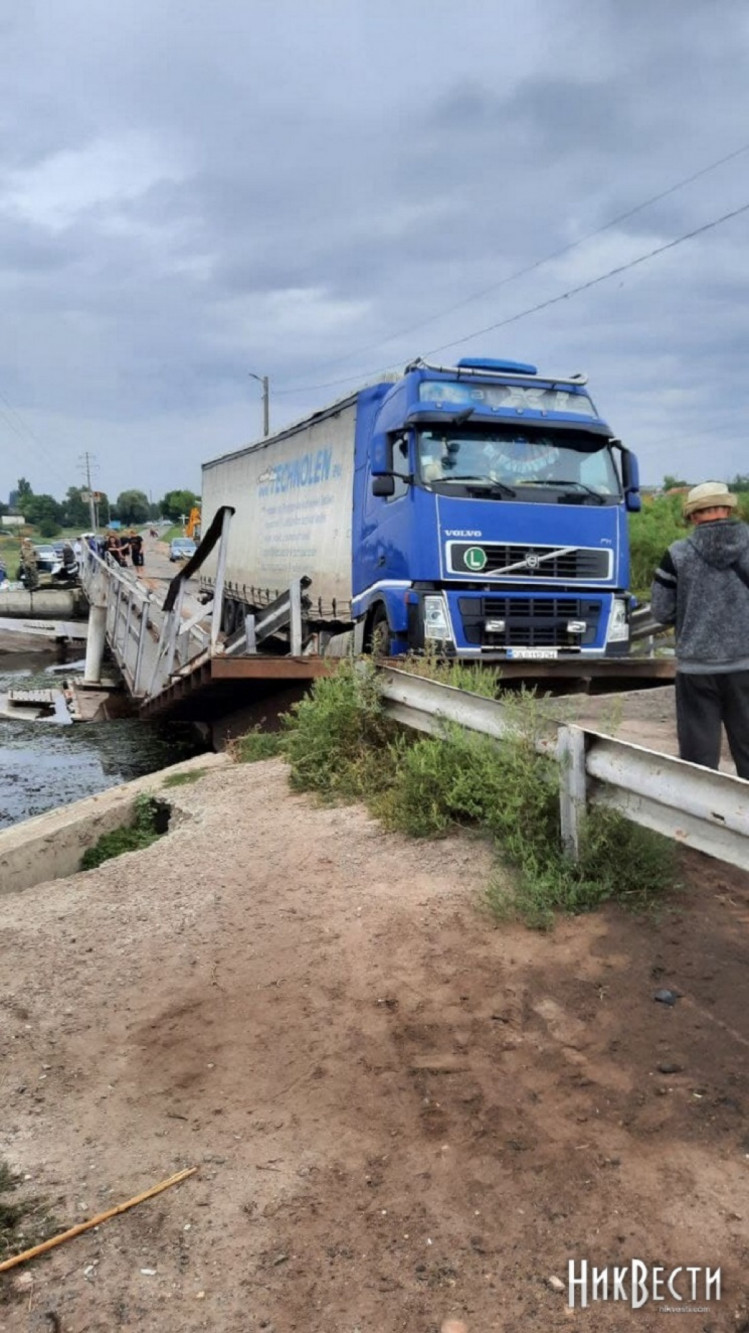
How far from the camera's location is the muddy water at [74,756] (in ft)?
36.6

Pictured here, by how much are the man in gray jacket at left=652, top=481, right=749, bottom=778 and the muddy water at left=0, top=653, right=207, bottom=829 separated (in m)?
7.25

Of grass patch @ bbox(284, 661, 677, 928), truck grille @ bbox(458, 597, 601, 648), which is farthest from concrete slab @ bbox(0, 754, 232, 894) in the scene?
truck grille @ bbox(458, 597, 601, 648)

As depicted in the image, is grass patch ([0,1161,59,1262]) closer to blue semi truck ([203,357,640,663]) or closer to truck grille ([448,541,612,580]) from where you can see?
blue semi truck ([203,357,640,663])

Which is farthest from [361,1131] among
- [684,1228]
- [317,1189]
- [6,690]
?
[6,690]

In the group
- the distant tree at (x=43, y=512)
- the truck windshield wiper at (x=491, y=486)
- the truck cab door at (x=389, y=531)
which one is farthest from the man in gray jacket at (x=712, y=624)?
the distant tree at (x=43, y=512)

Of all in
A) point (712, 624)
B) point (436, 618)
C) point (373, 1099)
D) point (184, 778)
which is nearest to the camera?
point (373, 1099)

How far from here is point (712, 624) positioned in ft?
16.0

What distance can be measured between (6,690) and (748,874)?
774 inches

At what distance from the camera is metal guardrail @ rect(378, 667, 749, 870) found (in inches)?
137

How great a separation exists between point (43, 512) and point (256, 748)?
162m

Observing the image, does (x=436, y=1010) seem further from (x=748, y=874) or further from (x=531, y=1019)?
(x=748, y=874)

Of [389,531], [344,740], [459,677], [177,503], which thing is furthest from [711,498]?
[177,503]

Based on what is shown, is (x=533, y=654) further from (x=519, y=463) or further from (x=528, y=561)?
(x=519, y=463)

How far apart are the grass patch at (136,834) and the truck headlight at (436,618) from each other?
124 inches
